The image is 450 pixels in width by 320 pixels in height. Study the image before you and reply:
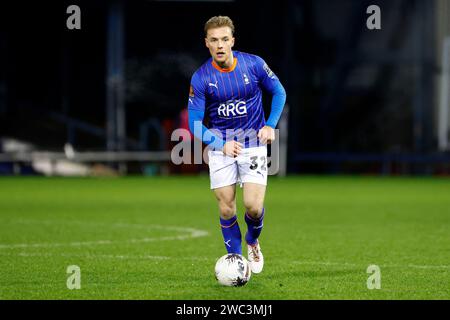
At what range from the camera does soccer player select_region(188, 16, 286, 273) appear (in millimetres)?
8078

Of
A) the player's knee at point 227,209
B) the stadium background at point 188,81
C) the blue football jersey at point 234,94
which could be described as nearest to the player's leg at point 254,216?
the player's knee at point 227,209

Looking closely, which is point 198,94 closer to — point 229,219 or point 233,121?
point 233,121

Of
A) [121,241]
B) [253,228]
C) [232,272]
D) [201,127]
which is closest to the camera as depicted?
[232,272]

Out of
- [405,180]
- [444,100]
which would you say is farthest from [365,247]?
[444,100]

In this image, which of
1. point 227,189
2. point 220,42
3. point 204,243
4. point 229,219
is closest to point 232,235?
point 229,219

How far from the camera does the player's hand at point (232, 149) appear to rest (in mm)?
7844

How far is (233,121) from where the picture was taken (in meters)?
8.24

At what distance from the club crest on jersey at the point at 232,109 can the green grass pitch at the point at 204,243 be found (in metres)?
1.34

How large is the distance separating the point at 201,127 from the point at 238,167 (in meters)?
0.56

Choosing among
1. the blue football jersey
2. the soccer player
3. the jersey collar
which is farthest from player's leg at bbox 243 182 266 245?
the jersey collar

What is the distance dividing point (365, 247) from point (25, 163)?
57.7 ft

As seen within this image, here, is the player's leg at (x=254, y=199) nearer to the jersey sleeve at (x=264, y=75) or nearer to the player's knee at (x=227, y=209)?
the player's knee at (x=227, y=209)

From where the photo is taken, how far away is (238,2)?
2630 centimetres
